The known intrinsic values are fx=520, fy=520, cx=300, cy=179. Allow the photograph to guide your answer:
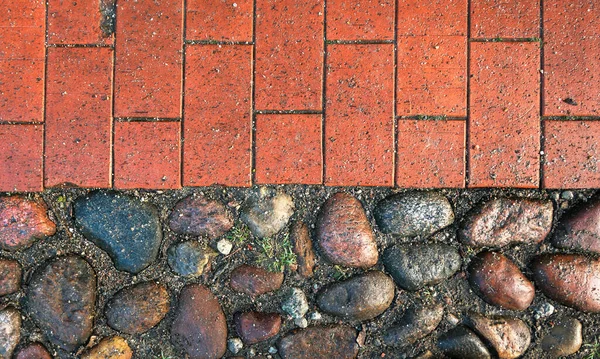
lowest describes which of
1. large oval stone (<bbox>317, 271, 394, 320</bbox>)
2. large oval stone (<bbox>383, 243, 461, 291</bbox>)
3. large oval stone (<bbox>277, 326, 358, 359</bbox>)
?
large oval stone (<bbox>277, 326, 358, 359</bbox>)

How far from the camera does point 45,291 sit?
2.12 metres

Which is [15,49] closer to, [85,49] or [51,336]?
[85,49]

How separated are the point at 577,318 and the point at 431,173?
853mm

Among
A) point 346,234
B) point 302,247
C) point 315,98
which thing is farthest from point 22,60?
point 346,234

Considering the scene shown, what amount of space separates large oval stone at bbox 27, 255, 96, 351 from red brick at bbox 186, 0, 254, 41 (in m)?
1.06

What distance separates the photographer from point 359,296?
210 centimetres

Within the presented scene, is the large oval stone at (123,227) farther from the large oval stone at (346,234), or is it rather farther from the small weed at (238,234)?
the large oval stone at (346,234)

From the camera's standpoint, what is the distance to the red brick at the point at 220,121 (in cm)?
213

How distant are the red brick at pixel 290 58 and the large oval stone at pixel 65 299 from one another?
1.00 meters

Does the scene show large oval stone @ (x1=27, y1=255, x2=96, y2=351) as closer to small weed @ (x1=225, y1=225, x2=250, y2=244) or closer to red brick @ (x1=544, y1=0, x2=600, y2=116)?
small weed @ (x1=225, y1=225, x2=250, y2=244)

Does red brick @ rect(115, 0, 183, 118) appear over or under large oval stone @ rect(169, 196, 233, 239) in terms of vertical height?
over

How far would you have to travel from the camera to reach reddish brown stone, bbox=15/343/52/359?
7.00ft

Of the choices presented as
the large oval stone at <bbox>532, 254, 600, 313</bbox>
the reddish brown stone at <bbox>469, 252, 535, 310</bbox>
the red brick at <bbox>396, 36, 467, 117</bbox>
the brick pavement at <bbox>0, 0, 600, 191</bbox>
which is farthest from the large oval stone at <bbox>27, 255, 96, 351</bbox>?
the large oval stone at <bbox>532, 254, 600, 313</bbox>

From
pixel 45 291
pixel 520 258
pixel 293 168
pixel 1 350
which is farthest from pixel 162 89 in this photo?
pixel 520 258
